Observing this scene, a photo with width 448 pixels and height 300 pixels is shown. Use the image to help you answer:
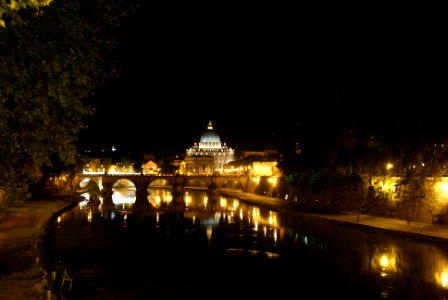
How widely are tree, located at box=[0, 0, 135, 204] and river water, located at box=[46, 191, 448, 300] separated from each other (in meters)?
6.66

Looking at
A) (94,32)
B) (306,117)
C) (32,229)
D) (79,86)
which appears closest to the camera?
(94,32)

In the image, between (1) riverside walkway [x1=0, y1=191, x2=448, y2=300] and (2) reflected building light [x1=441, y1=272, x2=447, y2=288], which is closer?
(1) riverside walkway [x1=0, y1=191, x2=448, y2=300]

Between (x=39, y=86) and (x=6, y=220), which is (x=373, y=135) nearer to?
(x=6, y=220)

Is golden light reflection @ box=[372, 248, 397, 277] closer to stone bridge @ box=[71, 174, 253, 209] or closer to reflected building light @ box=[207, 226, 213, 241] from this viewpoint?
reflected building light @ box=[207, 226, 213, 241]

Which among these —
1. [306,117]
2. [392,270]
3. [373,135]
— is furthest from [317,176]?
[392,270]

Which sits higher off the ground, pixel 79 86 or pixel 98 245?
pixel 79 86

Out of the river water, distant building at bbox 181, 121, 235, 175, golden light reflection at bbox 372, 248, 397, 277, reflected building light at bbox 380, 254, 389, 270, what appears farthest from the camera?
distant building at bbox 181, 121, 235, 175

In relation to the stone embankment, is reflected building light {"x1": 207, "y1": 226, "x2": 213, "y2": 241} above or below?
below

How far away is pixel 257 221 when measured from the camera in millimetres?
46812

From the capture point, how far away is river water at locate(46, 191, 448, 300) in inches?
778

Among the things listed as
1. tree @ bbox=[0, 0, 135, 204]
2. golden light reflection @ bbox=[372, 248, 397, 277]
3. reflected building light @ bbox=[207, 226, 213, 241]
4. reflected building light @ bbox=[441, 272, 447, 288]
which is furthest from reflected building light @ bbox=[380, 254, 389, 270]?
tree @ bbox=[0, 0, 135, 204]

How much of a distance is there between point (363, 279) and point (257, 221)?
25.2 m

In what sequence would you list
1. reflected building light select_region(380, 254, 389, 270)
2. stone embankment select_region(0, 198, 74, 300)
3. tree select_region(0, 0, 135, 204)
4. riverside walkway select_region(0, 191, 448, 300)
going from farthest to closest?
reflected building light select_region(380, 254, 389, 270)
riverside walkway select_region(0, 191, 448, 300)
stone embankment select_region(0, 198, 74, 300)
tree select_region(0, 0, 135, 204)

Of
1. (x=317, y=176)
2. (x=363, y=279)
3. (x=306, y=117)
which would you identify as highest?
(x=306, y=117)
